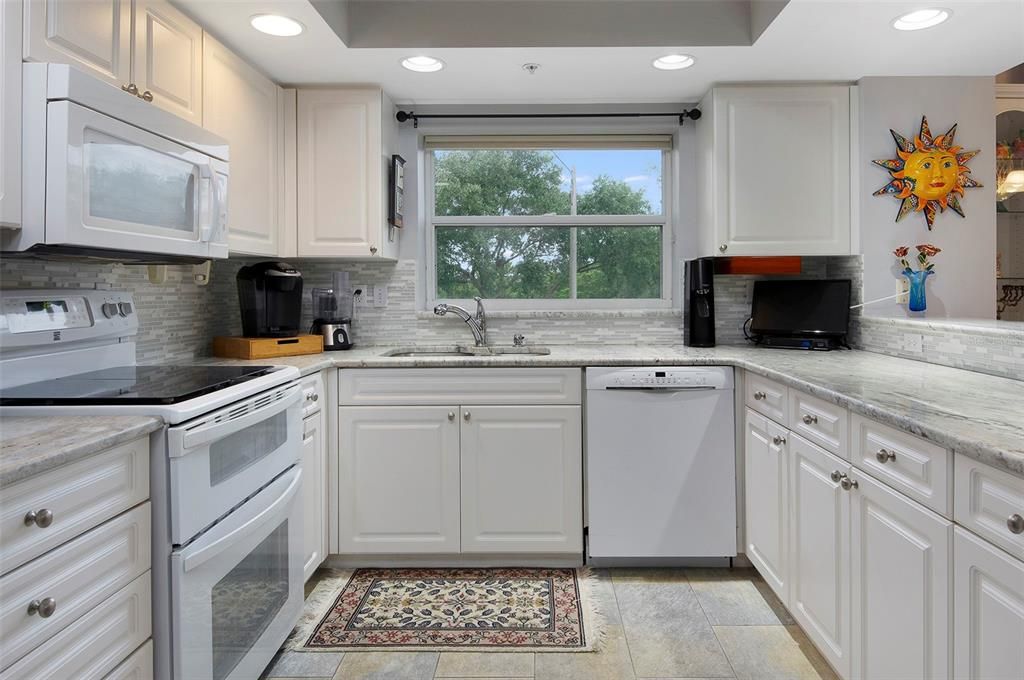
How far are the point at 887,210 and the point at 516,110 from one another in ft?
5.80

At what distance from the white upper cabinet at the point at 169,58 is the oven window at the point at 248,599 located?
1.37m

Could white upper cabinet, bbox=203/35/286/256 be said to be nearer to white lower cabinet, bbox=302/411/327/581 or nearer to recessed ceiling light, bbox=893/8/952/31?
white lower cabinet, bbox=302/411/327/581

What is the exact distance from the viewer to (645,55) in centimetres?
245

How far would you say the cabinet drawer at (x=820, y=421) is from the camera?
162 centimetres

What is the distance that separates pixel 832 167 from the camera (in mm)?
2727

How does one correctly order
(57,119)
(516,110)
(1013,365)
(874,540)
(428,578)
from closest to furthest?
(57,119) < (874,540) < (1013,365) < (428,578) < (516,110)

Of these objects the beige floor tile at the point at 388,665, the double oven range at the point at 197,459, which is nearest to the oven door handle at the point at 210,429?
the double oven range at the point at 197,459

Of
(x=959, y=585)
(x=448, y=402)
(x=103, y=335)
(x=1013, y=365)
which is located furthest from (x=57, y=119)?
(x=1013, y=365)

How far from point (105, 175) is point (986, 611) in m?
2.01

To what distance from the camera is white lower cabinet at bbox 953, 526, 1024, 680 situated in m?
1.00

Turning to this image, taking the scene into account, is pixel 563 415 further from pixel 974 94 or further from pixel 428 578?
pixel 974 94

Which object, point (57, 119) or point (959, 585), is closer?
point (959, 585)

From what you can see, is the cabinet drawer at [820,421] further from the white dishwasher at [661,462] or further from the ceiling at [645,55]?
the ceiling at [645,55]

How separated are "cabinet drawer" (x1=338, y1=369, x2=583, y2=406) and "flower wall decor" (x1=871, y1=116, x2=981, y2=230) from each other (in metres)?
1.65
